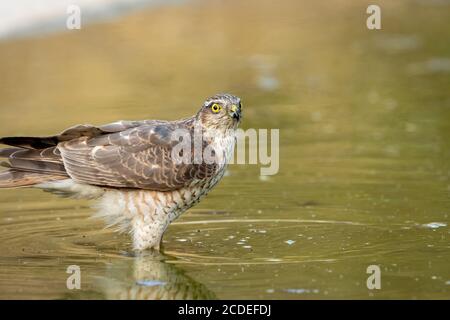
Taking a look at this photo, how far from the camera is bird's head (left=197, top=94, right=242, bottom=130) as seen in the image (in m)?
9.28

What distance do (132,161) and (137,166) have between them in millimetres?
66

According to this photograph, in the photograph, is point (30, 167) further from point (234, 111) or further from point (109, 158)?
point (234, 111)

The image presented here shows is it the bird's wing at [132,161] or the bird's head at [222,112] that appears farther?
the bird's head at [222,112]

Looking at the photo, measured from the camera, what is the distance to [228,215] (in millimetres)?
10117

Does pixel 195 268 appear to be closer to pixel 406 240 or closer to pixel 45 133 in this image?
pixel 406 240

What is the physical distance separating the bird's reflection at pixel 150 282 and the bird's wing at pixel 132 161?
27.0 inches

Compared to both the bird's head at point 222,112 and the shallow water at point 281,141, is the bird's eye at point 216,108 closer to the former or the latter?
the bird's head at point 222,112

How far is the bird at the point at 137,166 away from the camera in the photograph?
9172 millimetres

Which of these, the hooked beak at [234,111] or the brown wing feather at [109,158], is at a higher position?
the hooked beak at [234,111]

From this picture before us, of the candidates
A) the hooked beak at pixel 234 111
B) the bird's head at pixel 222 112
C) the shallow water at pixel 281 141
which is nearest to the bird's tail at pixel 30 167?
the shallow water at pixel 281 141

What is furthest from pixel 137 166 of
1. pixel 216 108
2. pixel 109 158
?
pixel 216 108

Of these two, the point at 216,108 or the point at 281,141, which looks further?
the point at 281,141

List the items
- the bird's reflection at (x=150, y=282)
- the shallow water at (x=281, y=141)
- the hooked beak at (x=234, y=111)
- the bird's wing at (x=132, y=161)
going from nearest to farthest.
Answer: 1. the bird's reflection at (x=150, y=282)
2. the shallow water at (x=281, y=141)
3. the bird's wing at (x=132, y=161)
4. the hooked beak at (x=234, y=111)

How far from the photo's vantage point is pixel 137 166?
30.2 ft
